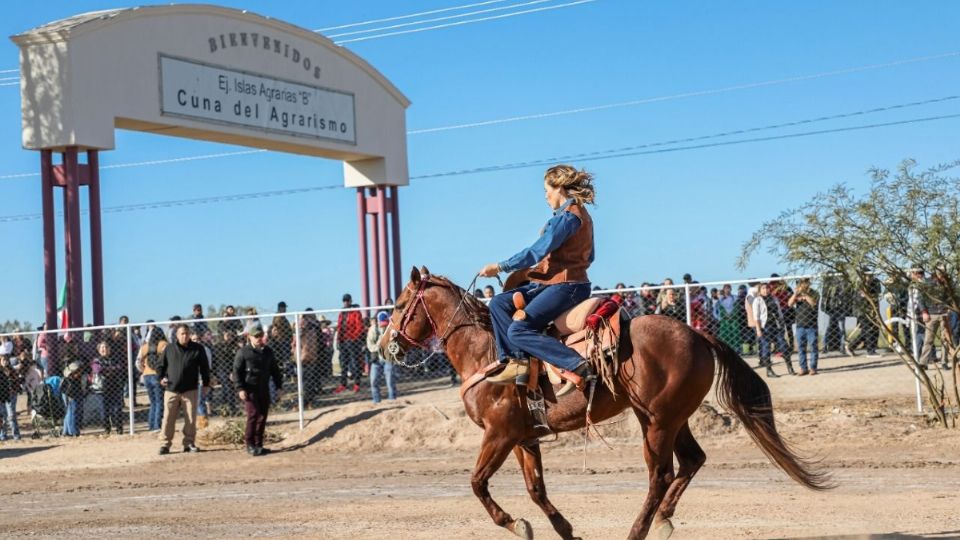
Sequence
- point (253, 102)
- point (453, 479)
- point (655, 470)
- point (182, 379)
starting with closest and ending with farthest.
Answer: point (655, 470), point (453, 479), point (182, 379), point (253, 102)

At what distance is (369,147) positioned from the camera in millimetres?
30297

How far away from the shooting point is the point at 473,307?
34.6ft

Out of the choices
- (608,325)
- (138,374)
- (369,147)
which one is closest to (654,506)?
(608,325)

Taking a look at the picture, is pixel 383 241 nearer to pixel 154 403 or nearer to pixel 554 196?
pixel 154 403

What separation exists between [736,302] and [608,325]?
994cm

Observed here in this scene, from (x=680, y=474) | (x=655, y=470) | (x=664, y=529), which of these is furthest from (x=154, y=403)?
(x=664, y=529)

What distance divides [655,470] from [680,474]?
35 centimetres

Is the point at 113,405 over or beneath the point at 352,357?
beneath

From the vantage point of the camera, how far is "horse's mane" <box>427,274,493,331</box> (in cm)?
1046

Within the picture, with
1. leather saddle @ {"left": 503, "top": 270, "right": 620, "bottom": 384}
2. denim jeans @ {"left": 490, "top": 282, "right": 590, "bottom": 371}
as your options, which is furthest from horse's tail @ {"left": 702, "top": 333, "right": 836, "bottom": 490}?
denim jeans @ {"left": 490, "top": 282, "right": 590, "bottom": 371}

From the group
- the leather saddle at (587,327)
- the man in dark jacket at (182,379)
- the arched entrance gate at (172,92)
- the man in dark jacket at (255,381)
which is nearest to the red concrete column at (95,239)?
the arched entrance gate at (172,92)

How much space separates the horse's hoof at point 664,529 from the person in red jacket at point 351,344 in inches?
503

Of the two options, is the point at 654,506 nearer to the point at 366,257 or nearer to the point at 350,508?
the point at 350,508

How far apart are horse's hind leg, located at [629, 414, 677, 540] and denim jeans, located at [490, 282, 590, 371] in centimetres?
80
